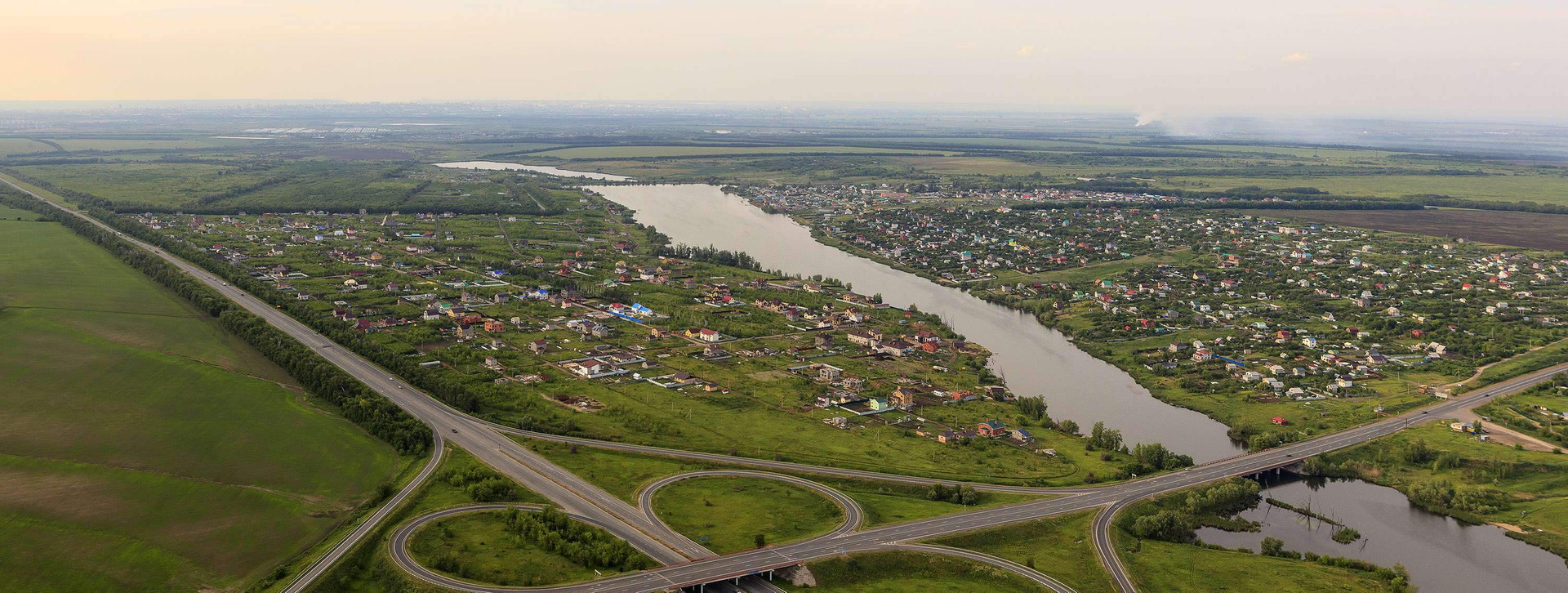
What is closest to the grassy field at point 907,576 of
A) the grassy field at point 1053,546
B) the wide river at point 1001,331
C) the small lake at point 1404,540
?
the grassy field at point 1053,546

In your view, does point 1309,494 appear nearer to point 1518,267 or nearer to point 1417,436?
point 1417,436

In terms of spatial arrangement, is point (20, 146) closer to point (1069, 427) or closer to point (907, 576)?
point (1069, 427)

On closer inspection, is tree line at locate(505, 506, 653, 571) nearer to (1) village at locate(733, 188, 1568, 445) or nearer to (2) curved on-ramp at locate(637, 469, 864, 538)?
(2) curved on-ramp at locate(637, 469, 864, 538)

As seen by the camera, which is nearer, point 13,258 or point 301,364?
point 301,364

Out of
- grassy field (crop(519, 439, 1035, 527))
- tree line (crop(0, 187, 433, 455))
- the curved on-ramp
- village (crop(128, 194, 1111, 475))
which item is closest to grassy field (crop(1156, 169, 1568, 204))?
village (crop(128, 194, 1111, 475))

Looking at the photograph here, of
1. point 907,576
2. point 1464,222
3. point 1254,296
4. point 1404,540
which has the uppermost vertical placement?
point 1464,222

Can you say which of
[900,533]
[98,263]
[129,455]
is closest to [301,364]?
[129,455]

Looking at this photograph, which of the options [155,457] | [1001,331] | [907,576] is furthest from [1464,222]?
[155,457]
